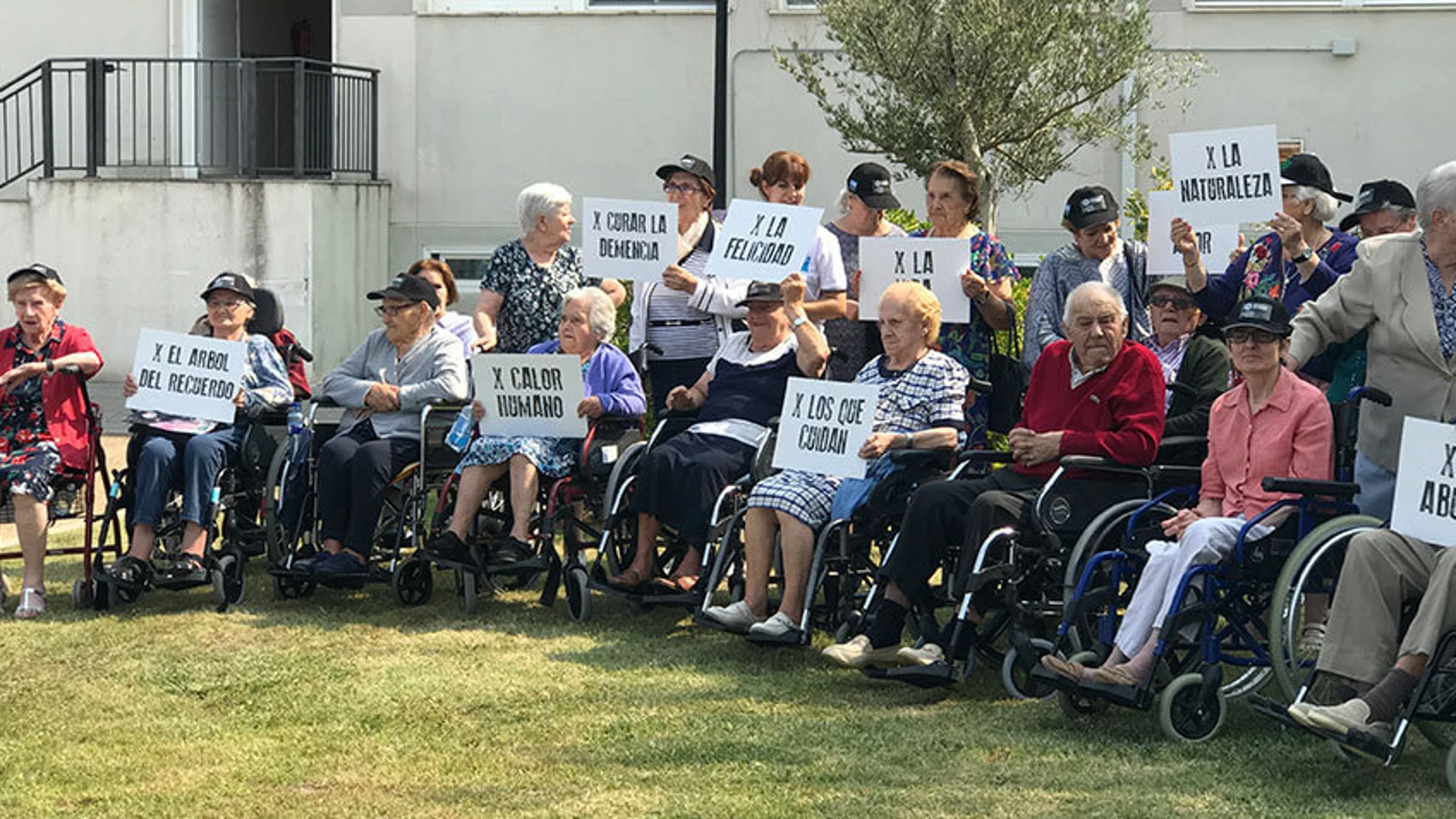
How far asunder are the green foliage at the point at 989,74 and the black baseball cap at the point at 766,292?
19.5 ft

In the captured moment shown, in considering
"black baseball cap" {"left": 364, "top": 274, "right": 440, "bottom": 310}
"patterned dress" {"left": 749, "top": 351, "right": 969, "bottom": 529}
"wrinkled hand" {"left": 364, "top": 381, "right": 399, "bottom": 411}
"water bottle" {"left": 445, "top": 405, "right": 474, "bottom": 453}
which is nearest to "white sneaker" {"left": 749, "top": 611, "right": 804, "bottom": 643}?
"patterned dress" {"left": 749, "top": 351, "right": 969, "bottom": 529}

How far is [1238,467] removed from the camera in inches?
288

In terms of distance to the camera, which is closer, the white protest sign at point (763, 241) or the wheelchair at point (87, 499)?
the white protest sign at point (763, 241)

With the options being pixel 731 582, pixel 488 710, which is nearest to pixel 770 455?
pixel 731 582

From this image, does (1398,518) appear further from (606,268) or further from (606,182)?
(606,182)

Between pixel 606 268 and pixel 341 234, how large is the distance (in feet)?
31.4

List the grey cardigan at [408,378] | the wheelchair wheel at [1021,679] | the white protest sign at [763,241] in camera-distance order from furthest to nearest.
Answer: the grey cardigan at [408,378], the white protest sign at [763,241], the wheelchair wheel at [1021,679]

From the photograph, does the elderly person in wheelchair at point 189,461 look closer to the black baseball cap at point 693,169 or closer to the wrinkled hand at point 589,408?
the wrinkled hand at point 589,408

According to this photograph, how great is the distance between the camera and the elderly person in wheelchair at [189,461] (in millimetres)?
9500

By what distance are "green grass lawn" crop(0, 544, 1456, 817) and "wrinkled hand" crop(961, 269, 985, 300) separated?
5.46 feet

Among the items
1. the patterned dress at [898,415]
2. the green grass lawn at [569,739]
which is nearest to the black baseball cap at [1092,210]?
the patterned dress at [898,415]

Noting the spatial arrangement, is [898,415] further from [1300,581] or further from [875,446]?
[1300,581]

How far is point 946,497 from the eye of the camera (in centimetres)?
786

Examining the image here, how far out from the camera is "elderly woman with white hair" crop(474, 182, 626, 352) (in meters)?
10.2
